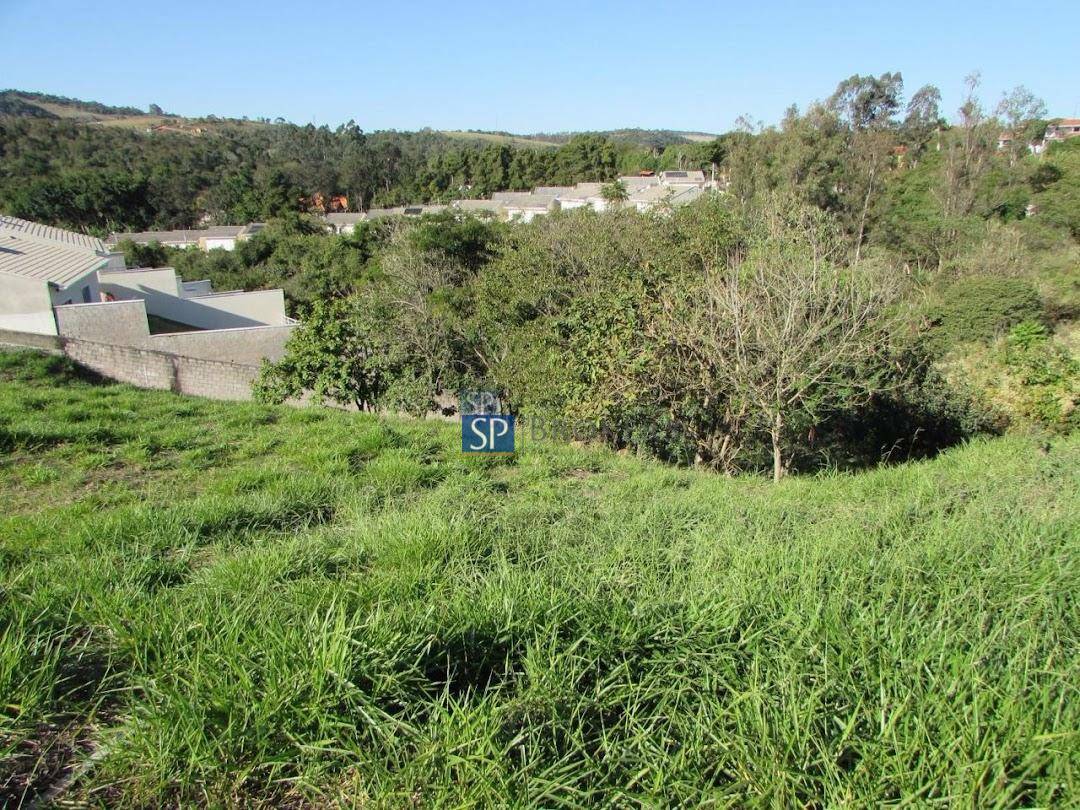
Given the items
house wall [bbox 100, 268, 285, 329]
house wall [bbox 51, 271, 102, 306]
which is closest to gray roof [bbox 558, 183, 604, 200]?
house wall [bbox 100, 268, 285, 329]

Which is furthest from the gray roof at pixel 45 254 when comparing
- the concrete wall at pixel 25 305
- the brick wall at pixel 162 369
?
the brick wall at pixel 162 369

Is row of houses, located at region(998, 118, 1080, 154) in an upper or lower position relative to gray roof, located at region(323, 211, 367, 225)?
upper

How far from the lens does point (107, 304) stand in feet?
51.1

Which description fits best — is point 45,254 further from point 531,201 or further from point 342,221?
point 531,201

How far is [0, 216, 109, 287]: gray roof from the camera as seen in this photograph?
49.8 ft

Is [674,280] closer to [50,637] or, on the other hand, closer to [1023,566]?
[1023,566]

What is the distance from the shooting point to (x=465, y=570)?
9.21 feet

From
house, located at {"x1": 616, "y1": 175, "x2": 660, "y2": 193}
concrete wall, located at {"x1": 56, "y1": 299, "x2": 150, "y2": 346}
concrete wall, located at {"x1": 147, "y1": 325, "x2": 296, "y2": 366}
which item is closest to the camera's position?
concrete wall, located at {"x1": 56, "y1": 299, "x2": 150, "y2": 346}

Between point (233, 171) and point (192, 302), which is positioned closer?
point (192, 302)

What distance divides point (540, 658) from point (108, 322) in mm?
17252

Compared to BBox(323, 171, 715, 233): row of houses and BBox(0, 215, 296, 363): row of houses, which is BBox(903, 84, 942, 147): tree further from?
BBox(0, 215, 296, 363): row of houses

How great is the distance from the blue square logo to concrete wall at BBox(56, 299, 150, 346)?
12.2 metres

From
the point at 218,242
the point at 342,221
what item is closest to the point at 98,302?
the point at 218,242

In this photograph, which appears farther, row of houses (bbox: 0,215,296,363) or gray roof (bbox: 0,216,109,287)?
gray roof (bbox: 0,216,109,287)
